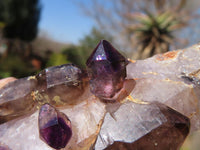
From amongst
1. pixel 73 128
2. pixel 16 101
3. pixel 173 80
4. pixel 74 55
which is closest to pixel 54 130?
pixel 73 128

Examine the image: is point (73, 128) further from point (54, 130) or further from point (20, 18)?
point (20, 18)

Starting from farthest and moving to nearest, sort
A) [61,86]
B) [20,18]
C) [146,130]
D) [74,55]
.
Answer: [20,18]
[74,55]
[61,86]
[146,130]

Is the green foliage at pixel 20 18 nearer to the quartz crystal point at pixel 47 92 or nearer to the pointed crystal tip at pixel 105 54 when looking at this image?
the quartz crystal point at pixel 47 92

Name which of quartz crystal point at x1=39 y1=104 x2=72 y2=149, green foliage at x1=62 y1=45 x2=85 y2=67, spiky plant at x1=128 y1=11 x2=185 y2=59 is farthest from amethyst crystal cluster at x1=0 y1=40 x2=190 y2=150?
green foliage at x1=62 y1=45 x2=85 y2=67

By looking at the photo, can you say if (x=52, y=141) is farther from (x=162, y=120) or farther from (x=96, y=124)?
(x=162, y=120)

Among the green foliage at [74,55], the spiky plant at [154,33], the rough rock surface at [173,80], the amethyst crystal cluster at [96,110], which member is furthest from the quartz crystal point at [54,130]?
the green foliage at [74,55]

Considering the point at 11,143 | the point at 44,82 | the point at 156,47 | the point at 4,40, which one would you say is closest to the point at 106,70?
the point at 44,82

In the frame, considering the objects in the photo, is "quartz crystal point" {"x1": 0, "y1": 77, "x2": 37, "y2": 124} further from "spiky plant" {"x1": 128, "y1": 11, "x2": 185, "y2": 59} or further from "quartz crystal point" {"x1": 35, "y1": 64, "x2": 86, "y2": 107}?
"spiky plant" {"x1": 128, "y1": 11, "x2": 185, "y2": 59}
